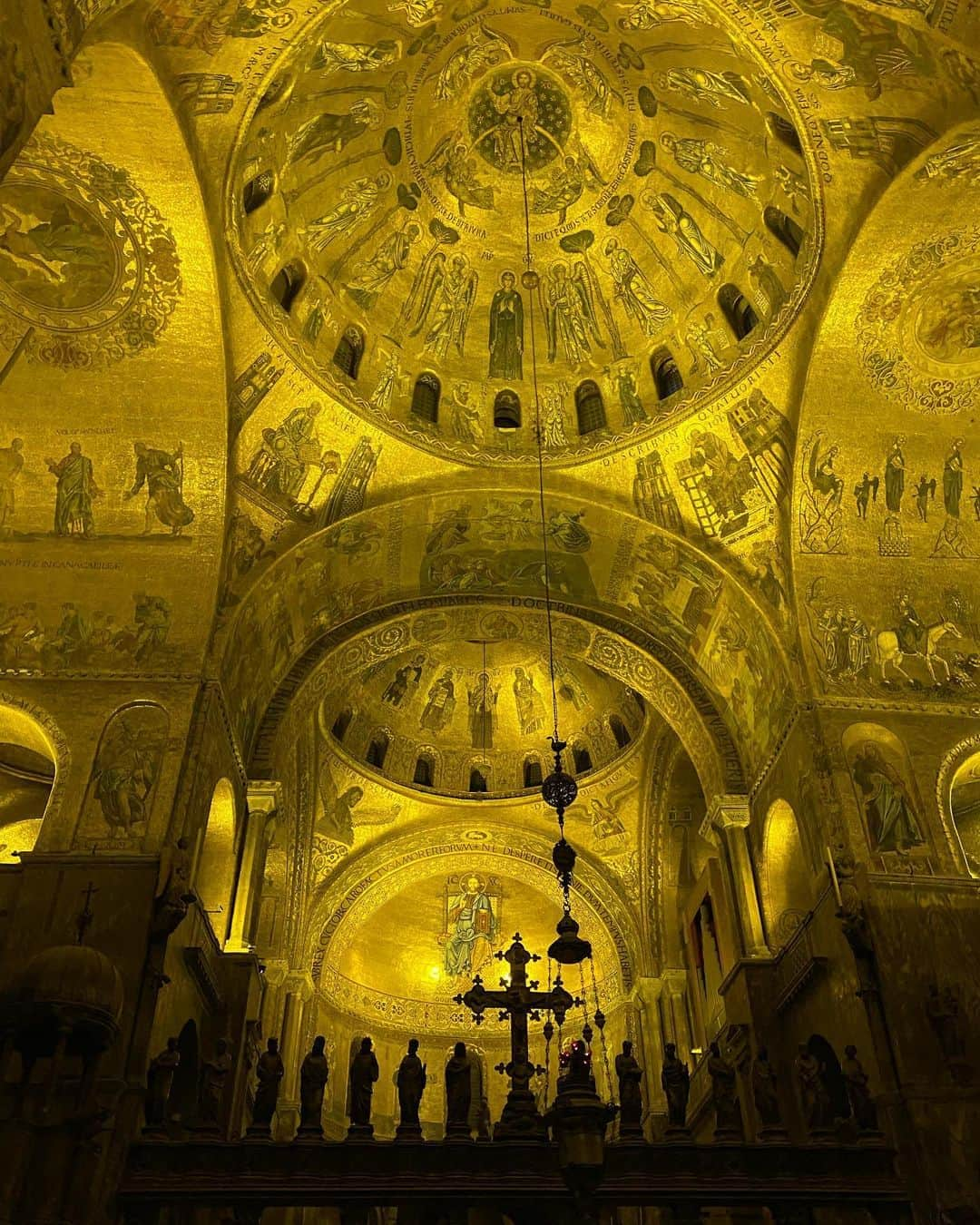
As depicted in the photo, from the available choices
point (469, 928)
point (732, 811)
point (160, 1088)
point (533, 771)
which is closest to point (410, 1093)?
point (160, 1088)

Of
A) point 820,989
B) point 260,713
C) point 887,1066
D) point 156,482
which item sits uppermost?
point 156,482

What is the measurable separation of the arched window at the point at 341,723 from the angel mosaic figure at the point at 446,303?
8.27 meters

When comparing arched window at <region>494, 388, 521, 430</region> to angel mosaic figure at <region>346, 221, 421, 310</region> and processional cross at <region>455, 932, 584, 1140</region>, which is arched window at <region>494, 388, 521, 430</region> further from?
processional cross at <region>455, 932, 584, 1140</region>

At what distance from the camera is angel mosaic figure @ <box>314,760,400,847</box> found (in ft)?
70.8

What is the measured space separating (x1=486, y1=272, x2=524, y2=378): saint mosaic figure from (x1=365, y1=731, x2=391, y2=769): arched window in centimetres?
876

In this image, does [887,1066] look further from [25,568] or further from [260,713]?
[25,568]

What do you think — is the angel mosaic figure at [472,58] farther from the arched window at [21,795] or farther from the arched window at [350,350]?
the arched window at [21,795]

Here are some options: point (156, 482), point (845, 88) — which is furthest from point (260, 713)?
point (845, 88)

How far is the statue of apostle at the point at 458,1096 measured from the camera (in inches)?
377

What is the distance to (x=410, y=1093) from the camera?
9.98 metres

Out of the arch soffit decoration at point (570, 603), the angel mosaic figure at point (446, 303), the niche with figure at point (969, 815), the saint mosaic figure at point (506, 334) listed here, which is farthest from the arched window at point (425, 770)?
the niche with figure at point (969, 815)

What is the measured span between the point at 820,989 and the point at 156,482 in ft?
34.3

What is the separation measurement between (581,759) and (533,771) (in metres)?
1.19

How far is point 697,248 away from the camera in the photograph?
51.3ft
